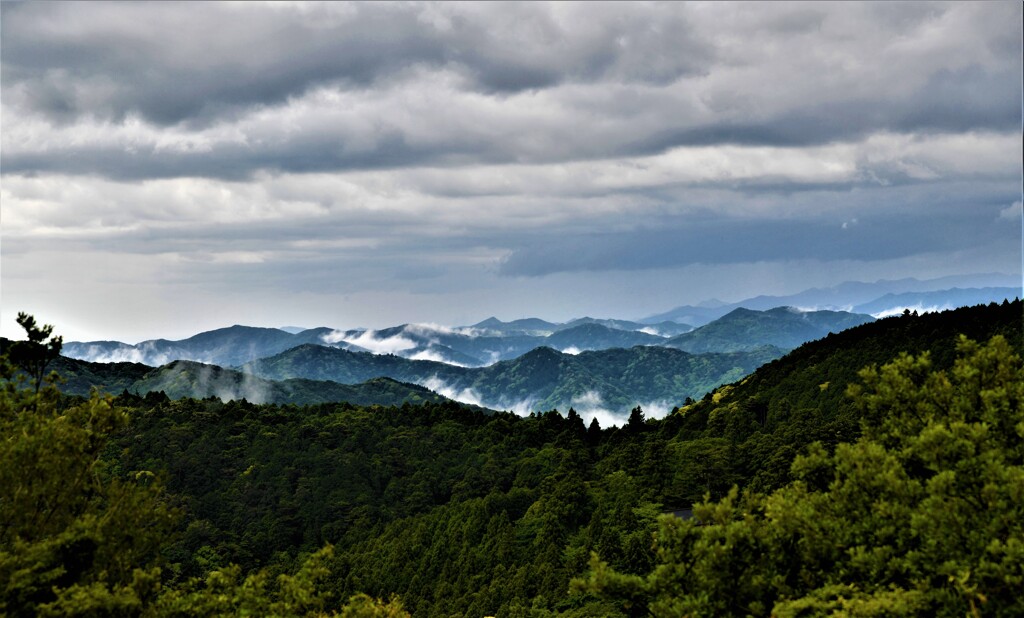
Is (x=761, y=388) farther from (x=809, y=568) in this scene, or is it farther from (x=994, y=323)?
(x=809, y=568)

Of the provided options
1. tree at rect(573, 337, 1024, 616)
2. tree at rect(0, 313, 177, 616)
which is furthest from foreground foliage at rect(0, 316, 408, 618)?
tree at rect(573, 337, 1024, 616)

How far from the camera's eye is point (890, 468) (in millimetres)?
30812

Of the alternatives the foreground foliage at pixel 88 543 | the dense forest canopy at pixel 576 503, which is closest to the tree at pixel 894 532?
the dense forest canopy at pixel 576 503

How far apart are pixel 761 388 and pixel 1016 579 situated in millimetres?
151111

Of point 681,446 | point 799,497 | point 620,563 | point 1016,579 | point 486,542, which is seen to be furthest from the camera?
point 681,446

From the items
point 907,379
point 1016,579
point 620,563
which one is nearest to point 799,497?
point 907,379

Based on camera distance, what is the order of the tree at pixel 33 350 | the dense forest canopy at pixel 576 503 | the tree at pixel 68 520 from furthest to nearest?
1. the tree at pixel 33 350
2. the tree at pixel 68 520
3. the dense forest canopy at pixel 576 503

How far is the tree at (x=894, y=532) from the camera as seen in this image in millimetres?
26734

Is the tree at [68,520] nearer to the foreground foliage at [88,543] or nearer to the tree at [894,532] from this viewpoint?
the foreground foliage at [88,543]

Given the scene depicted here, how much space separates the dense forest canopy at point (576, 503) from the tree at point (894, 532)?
0.10m

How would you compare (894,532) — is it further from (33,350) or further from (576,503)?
(576,503)

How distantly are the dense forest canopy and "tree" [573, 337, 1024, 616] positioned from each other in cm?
10

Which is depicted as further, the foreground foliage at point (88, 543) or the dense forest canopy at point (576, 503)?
the foreground foliage at point (88, 543)

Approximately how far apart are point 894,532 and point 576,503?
291 feet
